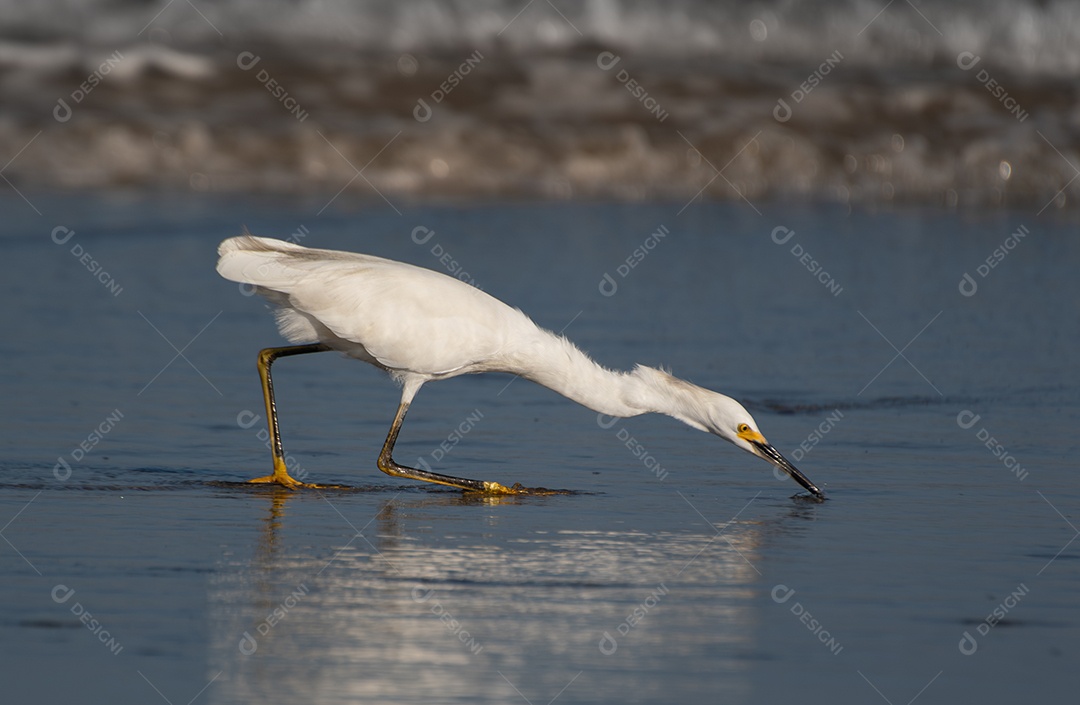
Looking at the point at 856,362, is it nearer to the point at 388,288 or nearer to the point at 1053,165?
the point at 388,288

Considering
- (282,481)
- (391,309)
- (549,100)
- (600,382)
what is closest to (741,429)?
(600,382)

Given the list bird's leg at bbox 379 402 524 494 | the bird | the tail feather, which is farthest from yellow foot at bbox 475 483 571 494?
the tail feather

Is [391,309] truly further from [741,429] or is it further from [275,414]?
[741,429]

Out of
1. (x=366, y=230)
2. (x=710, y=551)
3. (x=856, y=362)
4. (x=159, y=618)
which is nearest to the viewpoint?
(x=159, y=618)

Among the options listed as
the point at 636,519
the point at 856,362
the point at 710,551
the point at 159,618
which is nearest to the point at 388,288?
the point at 636,519

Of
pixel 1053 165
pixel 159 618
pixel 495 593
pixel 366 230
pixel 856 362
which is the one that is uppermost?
pixel 1053 165

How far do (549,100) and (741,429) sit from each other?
15.7 metres

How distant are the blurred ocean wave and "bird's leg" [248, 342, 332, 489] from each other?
33.1 ft

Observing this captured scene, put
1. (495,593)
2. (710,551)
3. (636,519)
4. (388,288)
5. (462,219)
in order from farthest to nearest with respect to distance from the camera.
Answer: (462,219) < (388,288) < (636,519) < (710,551) < (495,593)

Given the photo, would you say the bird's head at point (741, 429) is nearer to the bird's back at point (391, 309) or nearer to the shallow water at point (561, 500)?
the shallow water at point (561, 500)

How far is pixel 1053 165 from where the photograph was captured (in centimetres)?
2161

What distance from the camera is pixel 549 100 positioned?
23.2m

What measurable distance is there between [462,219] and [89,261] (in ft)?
14.6

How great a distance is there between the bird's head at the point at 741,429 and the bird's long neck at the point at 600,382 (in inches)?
7.1
